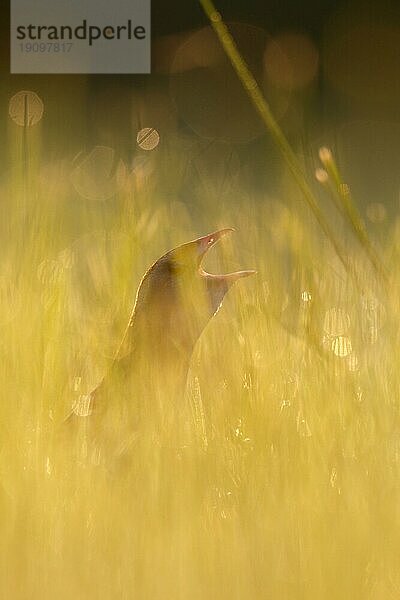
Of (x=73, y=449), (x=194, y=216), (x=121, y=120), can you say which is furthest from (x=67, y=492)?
(x=121, y=120)

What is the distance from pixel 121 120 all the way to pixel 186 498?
115 centimetres

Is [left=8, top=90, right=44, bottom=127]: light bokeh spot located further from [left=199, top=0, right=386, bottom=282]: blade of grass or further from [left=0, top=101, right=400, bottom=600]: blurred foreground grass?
[left=199, top=0, right=386, bottom=282]: blade of grass

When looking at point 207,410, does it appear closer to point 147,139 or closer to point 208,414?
point 208,414

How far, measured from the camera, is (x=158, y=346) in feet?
2.09

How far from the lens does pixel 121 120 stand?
1573 mm

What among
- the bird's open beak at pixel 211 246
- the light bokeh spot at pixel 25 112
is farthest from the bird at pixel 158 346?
the light bokeh spot at pixel 25 112

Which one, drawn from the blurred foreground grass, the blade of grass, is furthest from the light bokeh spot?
the blade of grass

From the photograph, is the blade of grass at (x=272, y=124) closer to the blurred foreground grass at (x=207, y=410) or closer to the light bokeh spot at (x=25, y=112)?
the blurred foreground grass at (x=207, y=410)

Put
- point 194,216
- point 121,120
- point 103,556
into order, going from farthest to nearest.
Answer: point 121,120, point 194,216, point 103,556

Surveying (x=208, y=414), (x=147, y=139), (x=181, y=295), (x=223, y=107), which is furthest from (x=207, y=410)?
(x=223, y=107)

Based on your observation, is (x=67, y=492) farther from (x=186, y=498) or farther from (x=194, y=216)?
(x=194, y=216)

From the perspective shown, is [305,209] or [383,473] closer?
[383,473]

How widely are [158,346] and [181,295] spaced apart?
0.05m

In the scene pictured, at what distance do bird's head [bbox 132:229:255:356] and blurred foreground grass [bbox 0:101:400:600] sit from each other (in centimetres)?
1
